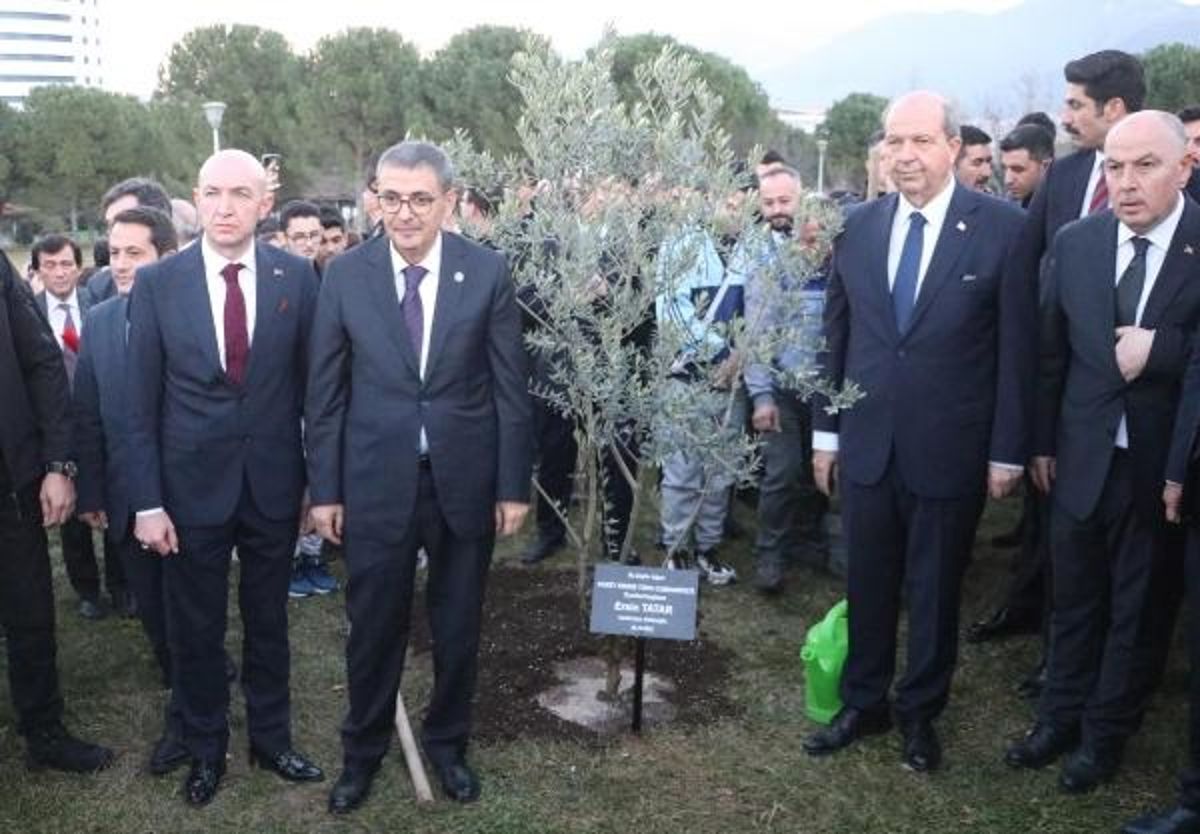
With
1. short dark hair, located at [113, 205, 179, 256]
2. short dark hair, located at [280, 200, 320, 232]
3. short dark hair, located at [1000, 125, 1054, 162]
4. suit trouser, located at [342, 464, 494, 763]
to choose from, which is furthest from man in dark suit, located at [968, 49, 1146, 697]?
short dark hair, located at [280, 200, 320, 232]

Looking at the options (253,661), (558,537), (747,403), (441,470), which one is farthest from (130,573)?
(747,403)

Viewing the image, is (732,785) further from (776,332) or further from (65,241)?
(65,241)

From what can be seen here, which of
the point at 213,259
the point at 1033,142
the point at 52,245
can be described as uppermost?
the point at 1033,142

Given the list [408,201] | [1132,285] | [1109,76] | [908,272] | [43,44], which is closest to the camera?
[408,201]

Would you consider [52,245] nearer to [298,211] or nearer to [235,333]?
[298,211]

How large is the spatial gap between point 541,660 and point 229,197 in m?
2.59

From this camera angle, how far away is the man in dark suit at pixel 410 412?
145 inches

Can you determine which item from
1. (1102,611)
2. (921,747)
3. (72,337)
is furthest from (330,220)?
(1102,611)

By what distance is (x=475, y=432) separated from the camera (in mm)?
3781

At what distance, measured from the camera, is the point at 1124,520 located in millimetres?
3934

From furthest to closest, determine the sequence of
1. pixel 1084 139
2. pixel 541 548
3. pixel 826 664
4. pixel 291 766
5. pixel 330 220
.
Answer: pixel 330 220
pixel 541 548
pixel 1084 139
pixel 826 664
pixel 291 766

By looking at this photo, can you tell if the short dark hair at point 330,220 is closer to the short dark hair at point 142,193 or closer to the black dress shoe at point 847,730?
the short dark hair at point 142,193

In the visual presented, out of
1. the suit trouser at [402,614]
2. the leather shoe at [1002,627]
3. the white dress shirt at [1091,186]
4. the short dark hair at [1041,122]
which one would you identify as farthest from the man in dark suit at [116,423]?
the short dark hair at [1041,122]

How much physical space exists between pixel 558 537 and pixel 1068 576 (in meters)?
3.47
